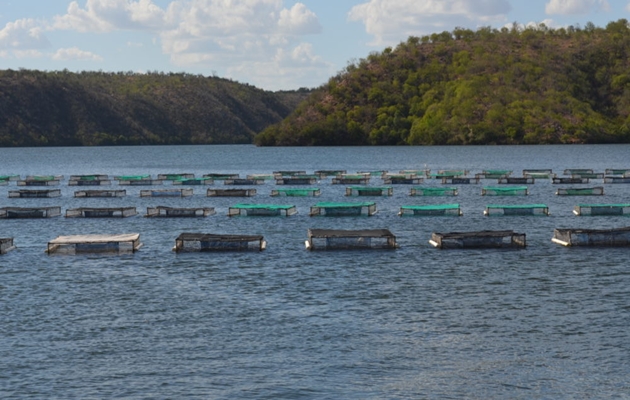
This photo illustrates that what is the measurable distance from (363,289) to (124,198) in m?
67.0

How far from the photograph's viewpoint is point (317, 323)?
140 ft

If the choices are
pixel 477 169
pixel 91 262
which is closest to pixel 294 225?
pixel 91 262

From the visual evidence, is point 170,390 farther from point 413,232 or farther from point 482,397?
point 413,232

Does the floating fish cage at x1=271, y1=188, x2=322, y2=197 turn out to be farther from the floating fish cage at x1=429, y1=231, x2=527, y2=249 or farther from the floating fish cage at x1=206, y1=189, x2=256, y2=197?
the floating fish cage at x1=429, y1=231, x2=527, y2=249

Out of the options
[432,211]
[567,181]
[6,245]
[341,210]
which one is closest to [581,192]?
[567,181]

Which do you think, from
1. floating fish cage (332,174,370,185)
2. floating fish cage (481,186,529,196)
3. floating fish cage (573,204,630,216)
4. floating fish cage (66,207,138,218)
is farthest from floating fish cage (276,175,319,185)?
floating fish cage (573,204,630,216)

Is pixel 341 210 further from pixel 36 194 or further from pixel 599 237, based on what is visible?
pixel 36 194

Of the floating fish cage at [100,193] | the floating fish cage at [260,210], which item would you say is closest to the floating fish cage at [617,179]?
the floating fish cage at [260,210]

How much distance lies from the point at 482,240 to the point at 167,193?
56.7 meters

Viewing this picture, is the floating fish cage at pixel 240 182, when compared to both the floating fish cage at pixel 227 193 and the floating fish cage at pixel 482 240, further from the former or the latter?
the floating fish cage at pixel 482 240

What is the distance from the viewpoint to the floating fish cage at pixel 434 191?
345 ft

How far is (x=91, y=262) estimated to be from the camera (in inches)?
2352

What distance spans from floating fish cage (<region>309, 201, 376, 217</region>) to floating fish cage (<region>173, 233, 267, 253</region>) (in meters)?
20.5

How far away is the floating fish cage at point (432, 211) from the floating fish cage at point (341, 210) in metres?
3.09
